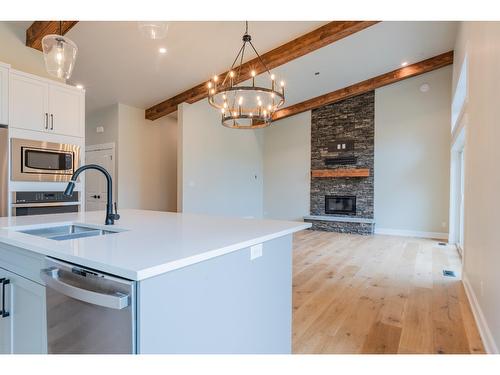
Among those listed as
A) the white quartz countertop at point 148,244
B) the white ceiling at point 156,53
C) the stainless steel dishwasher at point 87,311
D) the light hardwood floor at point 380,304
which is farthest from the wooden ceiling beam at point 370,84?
the stainless steel dishwasher at point 87,311

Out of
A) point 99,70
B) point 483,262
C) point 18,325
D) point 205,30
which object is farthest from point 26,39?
point 483,262

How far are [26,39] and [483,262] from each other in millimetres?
5305

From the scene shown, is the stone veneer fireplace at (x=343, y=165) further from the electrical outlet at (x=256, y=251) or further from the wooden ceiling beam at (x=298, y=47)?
the electrical outlet at (x=256, y=251)

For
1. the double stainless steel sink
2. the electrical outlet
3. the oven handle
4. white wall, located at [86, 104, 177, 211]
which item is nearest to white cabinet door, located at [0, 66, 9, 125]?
the oven handle

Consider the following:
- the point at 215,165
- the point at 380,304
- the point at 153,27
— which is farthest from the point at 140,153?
the point at 380,304

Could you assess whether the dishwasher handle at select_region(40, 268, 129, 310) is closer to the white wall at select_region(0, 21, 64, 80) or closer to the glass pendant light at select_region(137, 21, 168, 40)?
the glass pendant light at select_region(137, 21, 168, 40)

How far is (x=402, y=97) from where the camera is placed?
23.3ft

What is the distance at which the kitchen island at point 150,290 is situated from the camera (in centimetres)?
96

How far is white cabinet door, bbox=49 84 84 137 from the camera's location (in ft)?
11.1

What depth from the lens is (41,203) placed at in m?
3.25

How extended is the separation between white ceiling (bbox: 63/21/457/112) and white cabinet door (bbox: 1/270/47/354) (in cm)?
351

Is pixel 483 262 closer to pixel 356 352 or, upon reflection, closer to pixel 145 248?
pixel 356 352

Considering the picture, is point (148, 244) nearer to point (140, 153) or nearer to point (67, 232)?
point (67, 232)

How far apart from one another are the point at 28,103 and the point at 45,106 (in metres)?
0.17
